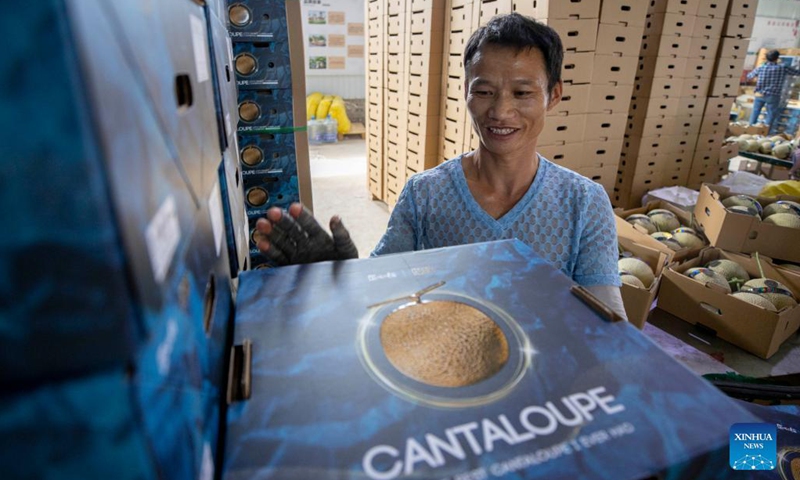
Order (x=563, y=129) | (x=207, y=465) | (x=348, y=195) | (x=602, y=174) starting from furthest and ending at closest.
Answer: (x=348, y=195) < (x=602, y=174) < (x=563, y=129) < (x=207, y=465)

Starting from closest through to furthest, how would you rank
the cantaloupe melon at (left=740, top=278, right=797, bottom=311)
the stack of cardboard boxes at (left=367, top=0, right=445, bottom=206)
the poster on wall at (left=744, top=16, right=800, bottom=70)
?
1. the cantaloupe melon at (left=740, top=278, right=797, bottom=311)
2. the stack of cardboard boxes at (left=367, top=0, right=445, bottom=206)
3. the poster on wall at (left=744, top=16, right=800, bottom=70)

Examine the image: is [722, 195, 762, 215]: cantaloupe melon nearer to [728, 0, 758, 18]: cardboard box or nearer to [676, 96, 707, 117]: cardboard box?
[676, 96, 707, 117]: cardboard box

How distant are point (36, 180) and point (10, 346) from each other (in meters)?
0.07

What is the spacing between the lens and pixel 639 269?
6.57 ft

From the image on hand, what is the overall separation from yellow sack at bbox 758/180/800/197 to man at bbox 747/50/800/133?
165 inches

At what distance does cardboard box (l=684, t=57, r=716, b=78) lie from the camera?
113 inches

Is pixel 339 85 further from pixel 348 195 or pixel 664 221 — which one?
pixel 664 221

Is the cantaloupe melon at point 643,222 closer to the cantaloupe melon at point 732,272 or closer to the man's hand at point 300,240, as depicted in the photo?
the cantaloupe melon at point 732,272

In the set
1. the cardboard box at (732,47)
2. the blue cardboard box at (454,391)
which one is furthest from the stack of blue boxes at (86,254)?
the cardboard box at (732,47)

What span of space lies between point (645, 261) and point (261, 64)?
1804 millimetres

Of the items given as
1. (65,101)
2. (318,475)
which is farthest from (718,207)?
(65,101)

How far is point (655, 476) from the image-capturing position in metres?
0.37

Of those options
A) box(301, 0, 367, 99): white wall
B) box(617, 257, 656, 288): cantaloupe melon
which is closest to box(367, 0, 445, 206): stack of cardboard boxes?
box(617, 257, 656, 288): cantaloupe melon

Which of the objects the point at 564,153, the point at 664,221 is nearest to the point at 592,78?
the point at 564,153
